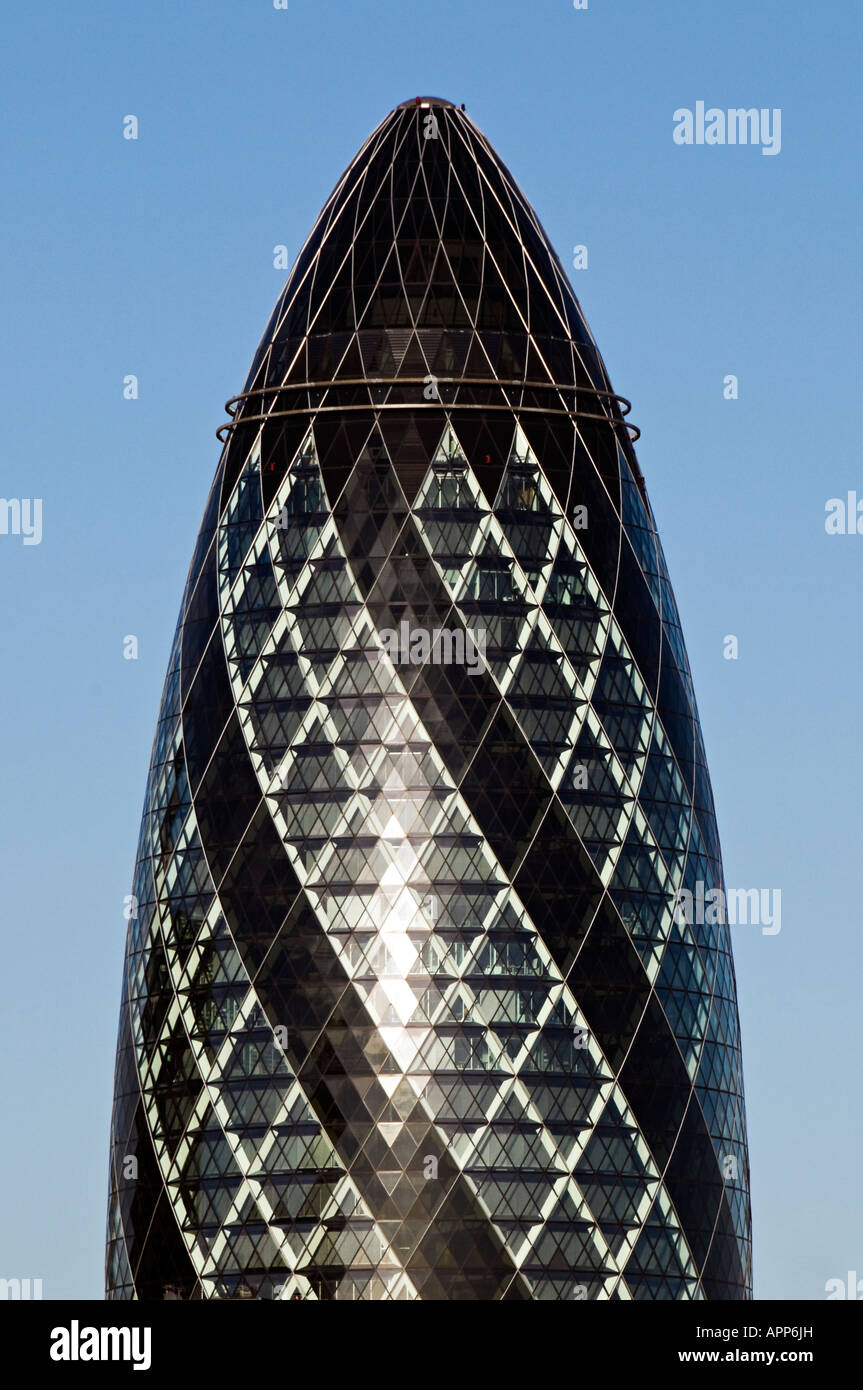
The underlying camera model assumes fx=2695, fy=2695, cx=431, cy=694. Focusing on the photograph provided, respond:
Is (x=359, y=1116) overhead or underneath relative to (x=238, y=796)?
underneath

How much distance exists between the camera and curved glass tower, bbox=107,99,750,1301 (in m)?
93.6

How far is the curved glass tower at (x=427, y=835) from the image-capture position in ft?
307

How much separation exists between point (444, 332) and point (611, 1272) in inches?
1383

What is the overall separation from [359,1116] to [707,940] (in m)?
15.9

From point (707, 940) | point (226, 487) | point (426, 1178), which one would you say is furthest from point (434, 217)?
point (426, 1178)

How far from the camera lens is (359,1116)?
93.1 meters

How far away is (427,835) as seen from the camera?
95875 mm
